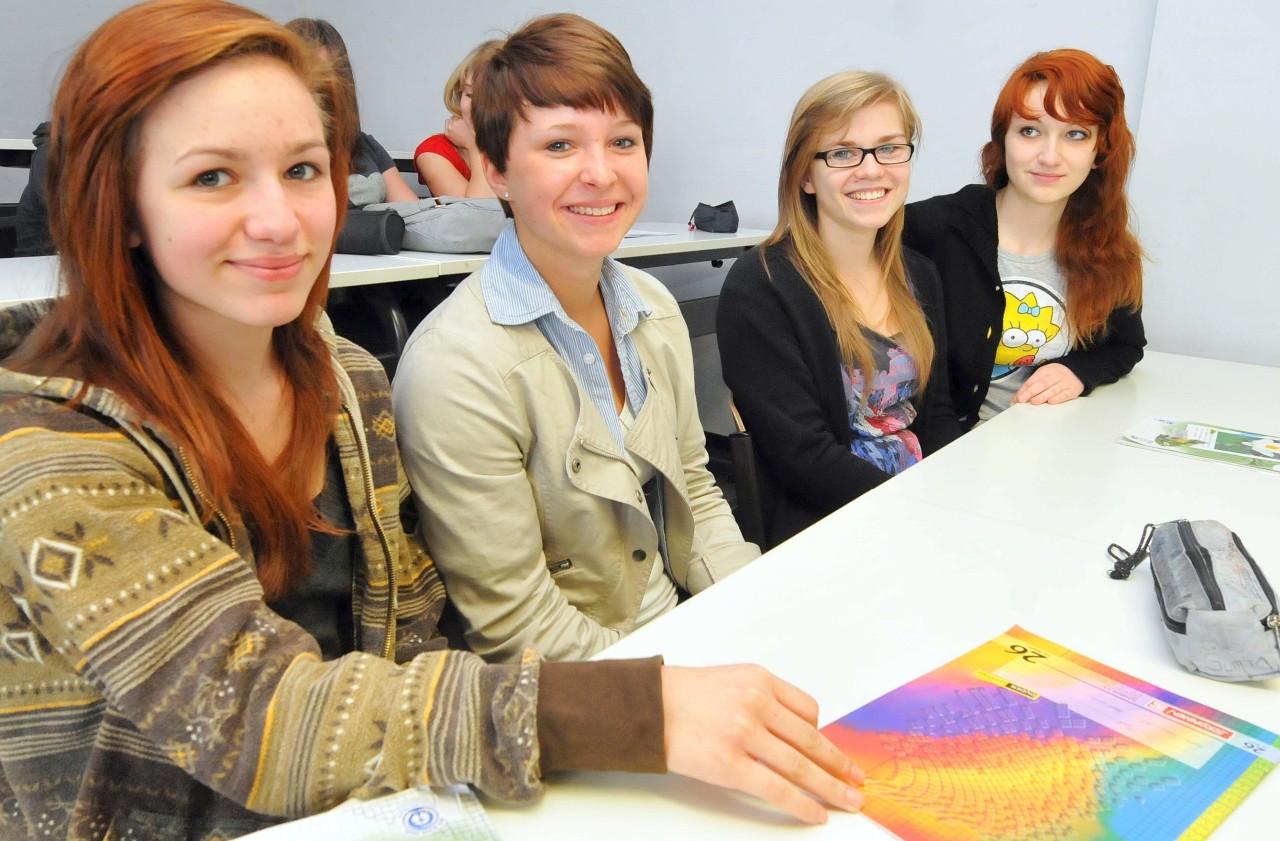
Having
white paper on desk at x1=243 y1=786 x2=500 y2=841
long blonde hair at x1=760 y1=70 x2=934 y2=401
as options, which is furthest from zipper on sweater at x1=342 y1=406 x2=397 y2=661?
long blonde hair at x1=760 y1=70 x2=934 y2=401

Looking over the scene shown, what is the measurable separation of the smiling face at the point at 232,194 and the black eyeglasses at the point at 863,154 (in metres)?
1.03

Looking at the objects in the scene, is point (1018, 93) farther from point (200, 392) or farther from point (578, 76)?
point (200, 392)

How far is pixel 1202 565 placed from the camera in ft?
2.73

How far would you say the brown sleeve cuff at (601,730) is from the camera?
23.2 inches

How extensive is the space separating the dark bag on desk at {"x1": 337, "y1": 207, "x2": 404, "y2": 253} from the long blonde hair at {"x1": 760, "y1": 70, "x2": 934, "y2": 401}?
0.91m

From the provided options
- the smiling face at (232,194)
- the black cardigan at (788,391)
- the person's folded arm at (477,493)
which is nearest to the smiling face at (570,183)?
the person's folded arm at (477,493)

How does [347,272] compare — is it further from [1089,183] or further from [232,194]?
[1089,183]

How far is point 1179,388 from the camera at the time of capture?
1.76 meters

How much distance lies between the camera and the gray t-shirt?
72.6 inches

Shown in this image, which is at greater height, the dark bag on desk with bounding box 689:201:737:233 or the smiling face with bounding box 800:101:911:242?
the smiling face with bounding box 800:101:911:242

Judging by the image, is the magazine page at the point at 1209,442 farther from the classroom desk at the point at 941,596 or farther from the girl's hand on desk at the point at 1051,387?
the girl's hand on desk at the point at 1051,387

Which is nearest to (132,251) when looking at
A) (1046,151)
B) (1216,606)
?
(1216,606)

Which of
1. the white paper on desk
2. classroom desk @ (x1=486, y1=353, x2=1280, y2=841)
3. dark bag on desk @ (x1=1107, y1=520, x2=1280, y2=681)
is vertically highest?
dark bag on desk @ (x1=1107, y1=520, x2=1280, y2=681)

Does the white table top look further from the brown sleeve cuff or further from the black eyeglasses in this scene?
the black eyeglasses
